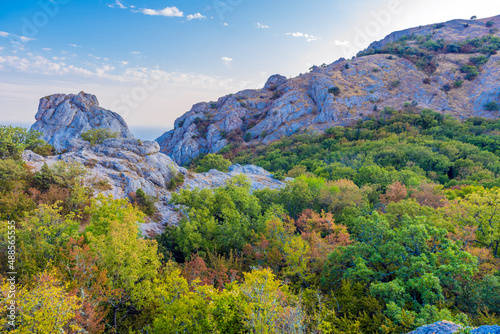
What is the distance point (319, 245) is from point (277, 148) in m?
61.8

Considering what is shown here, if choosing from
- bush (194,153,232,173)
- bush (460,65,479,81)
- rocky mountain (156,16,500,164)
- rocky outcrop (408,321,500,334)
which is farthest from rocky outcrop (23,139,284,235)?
bush (460,65,479,81)

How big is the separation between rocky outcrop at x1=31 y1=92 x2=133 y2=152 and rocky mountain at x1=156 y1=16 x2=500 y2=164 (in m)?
28.3

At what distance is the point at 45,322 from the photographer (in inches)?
360

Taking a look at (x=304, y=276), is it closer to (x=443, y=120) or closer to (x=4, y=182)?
(x=4, y=182)

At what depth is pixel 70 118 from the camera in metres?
75.6

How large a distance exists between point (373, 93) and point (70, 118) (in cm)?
10573

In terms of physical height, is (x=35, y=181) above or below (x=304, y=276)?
above

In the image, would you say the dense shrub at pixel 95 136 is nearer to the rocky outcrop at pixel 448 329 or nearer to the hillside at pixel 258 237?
the hillside at pixel 258 237

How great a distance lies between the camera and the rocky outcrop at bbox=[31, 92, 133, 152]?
240 ft

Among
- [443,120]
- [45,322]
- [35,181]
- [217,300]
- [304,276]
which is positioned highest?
[443,120]

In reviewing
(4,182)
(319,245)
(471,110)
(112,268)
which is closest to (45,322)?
(112,268)

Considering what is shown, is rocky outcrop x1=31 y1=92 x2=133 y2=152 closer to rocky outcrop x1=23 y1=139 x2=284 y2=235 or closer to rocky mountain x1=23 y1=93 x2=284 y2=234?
rocky mountain x1=23 y1=93 x2=284 y2=234

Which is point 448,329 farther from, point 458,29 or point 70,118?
point 458,29

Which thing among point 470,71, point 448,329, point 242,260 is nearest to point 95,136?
point 242,260
